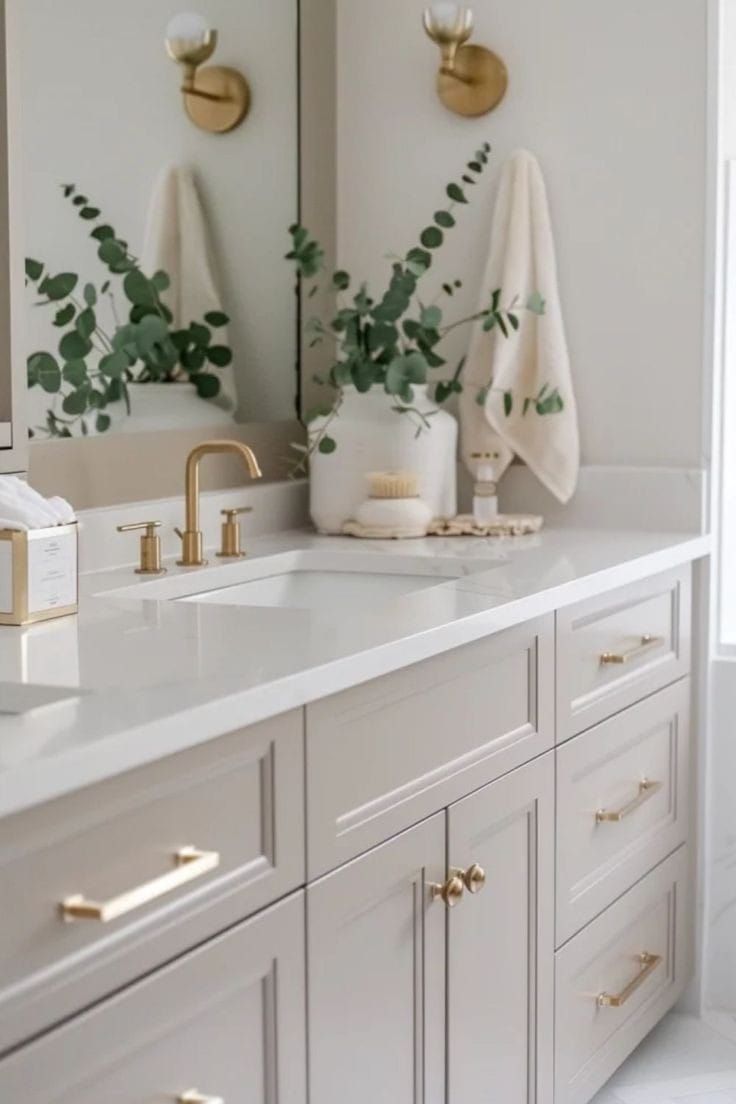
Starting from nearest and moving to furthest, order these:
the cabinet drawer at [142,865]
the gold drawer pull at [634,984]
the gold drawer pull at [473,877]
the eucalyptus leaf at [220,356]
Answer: the cabinet drawer at [142,865]
the gold drawer pull at [473,877]
the gold drawer pull at [634,984]
the eucalyptus leaf at [220,356]

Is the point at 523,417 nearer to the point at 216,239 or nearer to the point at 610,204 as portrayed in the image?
the point at 610,204

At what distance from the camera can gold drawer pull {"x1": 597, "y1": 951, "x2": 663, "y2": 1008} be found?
2.51 metres

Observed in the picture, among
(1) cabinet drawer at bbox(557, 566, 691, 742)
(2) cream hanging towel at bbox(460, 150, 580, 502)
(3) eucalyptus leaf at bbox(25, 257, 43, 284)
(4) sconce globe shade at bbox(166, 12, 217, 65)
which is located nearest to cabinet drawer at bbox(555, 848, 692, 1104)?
(1) cabinet drawer at bbox(557, 566, 691, 742)

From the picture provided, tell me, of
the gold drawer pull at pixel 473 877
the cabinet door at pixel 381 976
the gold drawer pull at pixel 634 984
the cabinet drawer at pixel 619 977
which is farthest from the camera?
the gold drawer pull at pixel 634 984

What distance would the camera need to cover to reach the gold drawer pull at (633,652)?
7.99ft

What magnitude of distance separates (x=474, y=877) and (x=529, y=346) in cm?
119

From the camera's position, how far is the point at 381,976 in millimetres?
1792

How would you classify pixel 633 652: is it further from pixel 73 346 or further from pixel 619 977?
pixel 73 346

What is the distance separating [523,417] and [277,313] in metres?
0.46

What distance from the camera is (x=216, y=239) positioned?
108 inches

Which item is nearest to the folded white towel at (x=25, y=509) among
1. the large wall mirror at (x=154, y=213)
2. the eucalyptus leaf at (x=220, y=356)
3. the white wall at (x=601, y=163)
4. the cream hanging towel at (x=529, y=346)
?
the large wall mirror at (x=154, y=213)

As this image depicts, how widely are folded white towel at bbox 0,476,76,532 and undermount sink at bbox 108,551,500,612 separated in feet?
1.38

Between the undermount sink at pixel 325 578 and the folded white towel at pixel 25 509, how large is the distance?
42 centimetres

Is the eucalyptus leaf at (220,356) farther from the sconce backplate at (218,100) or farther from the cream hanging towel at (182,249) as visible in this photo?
the sconce backplate at (218,100)
